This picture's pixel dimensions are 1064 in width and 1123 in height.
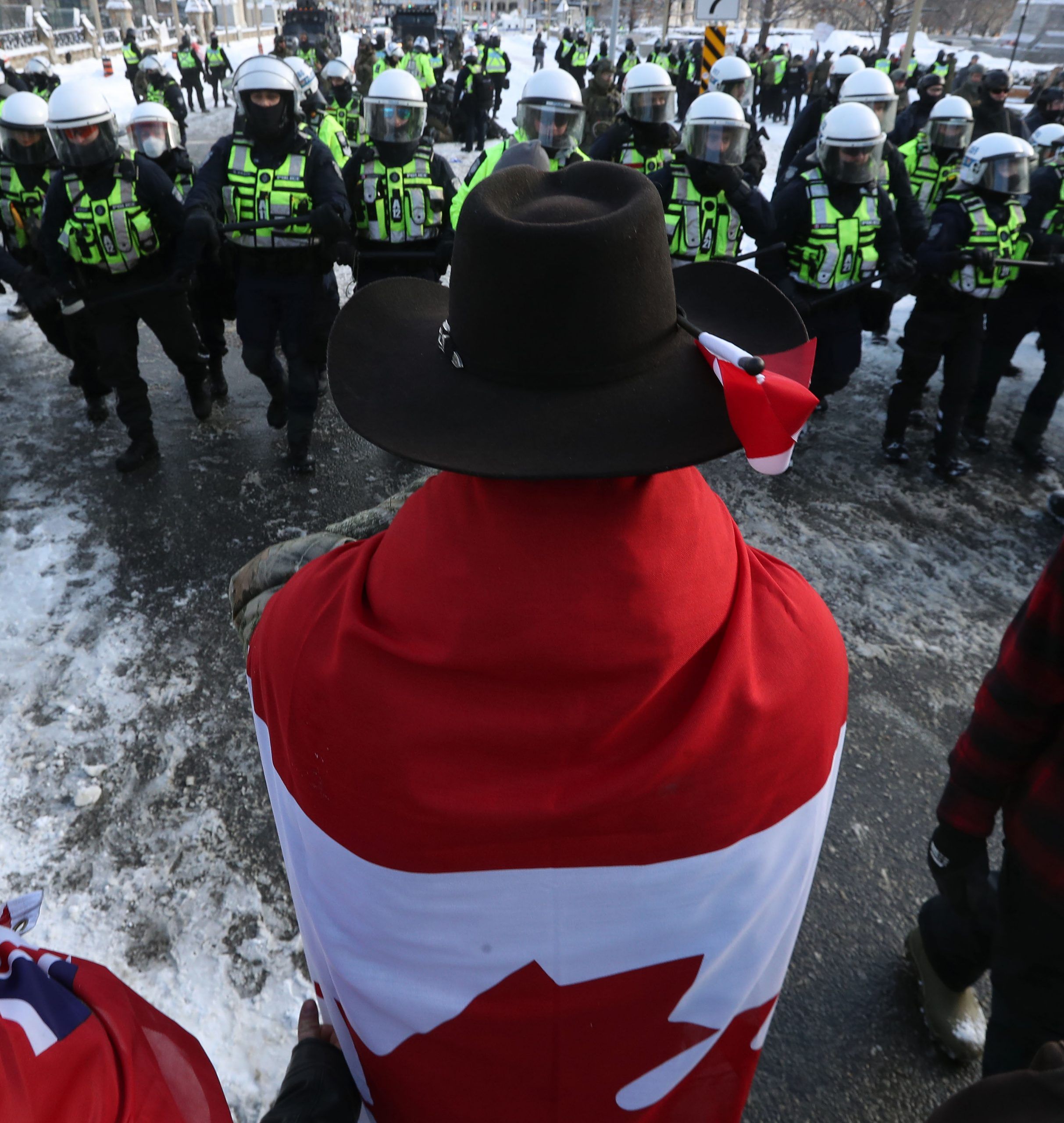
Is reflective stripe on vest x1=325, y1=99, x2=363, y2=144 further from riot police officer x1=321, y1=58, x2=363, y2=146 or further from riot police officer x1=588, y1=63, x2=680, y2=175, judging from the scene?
riot police officer x1=588, y1=63, x2=680, y2=175

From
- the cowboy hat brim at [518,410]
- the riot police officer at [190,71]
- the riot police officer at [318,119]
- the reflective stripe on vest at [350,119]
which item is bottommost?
the riot police officer at [190,71]

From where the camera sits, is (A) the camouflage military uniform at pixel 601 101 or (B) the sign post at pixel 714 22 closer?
(B) the sign post at pixel 714 22

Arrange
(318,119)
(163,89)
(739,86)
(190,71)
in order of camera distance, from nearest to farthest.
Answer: (739,86)
(318,119)
(163,89)
(190,71)

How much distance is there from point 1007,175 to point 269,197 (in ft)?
14.8

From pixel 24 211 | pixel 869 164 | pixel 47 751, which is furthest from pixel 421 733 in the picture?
pixel 24 211

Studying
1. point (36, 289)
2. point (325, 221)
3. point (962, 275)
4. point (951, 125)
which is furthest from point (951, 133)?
point (36, 289)

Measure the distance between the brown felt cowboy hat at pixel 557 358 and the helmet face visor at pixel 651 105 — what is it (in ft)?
21.9

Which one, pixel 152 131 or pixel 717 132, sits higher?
pixel 717 132

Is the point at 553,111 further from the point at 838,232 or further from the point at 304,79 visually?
the point at 304,79

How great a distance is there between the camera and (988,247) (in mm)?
5074

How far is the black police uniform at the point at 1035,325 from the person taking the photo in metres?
5.50

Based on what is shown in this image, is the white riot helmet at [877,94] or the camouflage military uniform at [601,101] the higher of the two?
the white riot helmet at [877,94]

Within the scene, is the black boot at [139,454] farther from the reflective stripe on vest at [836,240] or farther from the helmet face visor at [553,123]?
the reflective stripe on vest at [836,240]

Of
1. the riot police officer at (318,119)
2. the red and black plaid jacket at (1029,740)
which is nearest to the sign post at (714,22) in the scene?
the riot police officer at (318,119)
